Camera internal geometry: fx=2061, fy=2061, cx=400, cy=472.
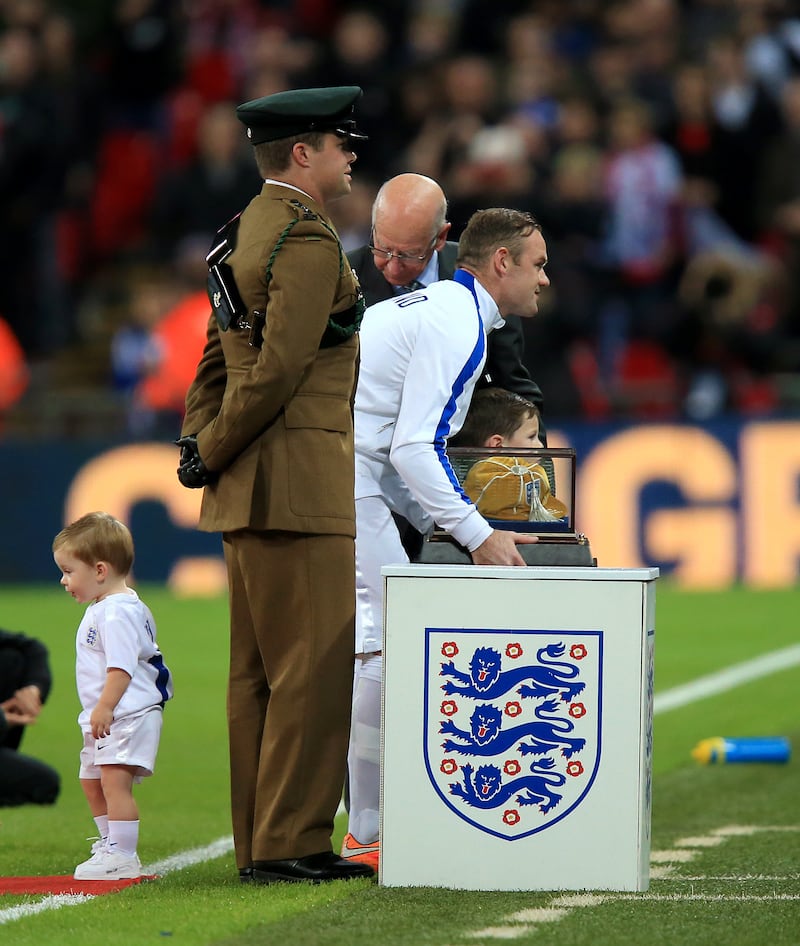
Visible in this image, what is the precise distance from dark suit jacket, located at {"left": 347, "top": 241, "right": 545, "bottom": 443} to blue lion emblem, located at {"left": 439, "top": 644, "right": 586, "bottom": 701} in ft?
4.25

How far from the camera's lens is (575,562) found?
553 cm

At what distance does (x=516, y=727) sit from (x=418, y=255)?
5.50 feet

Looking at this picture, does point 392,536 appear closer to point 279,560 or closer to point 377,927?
point 279,560

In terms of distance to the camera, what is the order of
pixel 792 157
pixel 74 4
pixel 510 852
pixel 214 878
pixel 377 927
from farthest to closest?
pixel 74 4 < pixel 792 157 < pixel 214 878 < pixel 510 852 < pixel 377 927

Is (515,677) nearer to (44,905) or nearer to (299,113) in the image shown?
(44,905)

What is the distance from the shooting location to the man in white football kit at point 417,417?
556 centimetres

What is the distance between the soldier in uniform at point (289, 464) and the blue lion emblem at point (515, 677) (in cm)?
32

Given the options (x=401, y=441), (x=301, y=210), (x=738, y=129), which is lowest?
(x=401, y=441)

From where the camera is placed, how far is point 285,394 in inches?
206

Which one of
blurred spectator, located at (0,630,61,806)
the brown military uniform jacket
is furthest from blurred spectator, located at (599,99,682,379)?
Result: the brown military uniform jacket

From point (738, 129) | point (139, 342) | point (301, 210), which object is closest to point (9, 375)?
point (139, 342)

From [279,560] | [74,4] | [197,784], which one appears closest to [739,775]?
[197,784]

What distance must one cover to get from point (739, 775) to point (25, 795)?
2.79m

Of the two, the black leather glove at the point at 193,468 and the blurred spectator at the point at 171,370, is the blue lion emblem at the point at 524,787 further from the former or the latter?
the blurred spectator at the point at 171,370
